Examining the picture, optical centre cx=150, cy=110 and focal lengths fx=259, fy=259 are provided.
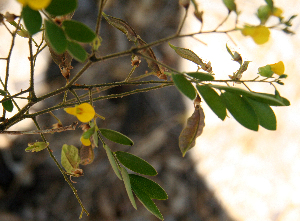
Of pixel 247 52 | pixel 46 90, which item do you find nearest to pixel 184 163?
pixel 247 52

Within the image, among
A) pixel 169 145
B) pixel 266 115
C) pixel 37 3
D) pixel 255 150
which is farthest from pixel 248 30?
pixel 255 150

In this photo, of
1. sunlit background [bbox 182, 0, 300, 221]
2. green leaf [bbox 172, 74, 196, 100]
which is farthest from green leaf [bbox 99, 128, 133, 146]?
sunlit background [bbox 182, 0, 300, 221]

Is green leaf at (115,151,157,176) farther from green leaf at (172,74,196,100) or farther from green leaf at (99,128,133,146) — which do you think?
green leaf at (172,74,196,100)

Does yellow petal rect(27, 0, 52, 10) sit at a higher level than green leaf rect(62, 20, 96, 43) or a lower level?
higher

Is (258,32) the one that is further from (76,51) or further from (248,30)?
(76,51)

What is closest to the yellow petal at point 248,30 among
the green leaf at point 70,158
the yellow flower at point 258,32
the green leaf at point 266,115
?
the yellow flower at point 258,32

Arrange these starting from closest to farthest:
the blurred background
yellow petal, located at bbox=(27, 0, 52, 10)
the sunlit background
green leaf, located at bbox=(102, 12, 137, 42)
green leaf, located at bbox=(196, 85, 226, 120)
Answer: yellow petal, located at bbox=(27, 0, 52, 10) → green leaf, located at bbox=(196, 85, 226, 120) → green leaf, located at bbox=(102, 12, 137, 42) → the blurred background → the sunlit background
